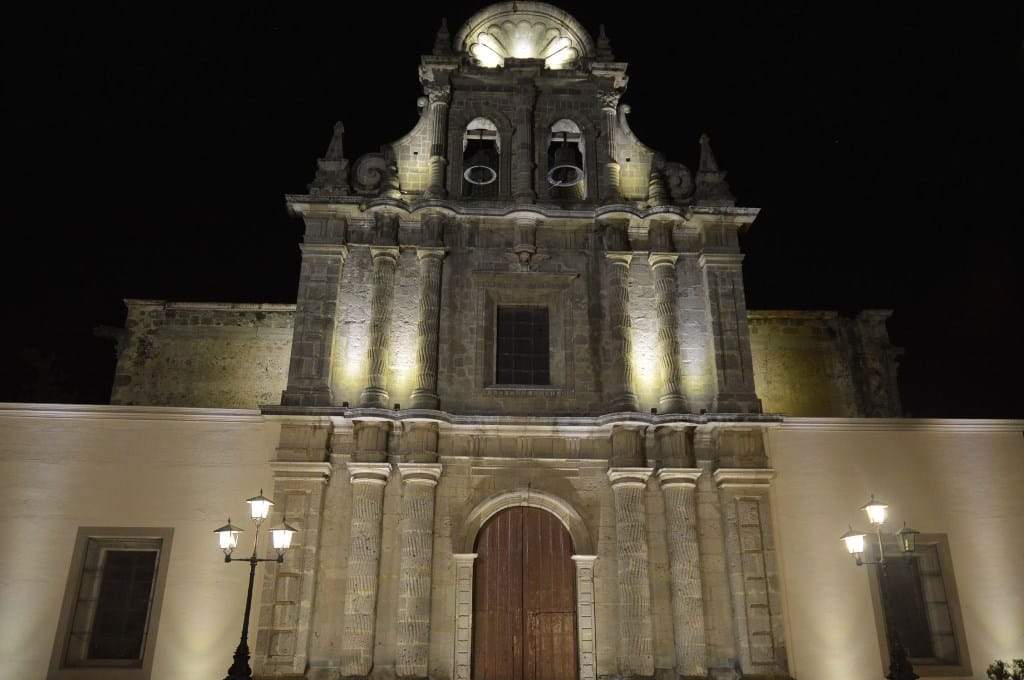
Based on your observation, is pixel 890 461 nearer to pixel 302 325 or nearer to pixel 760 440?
pixel 760 440

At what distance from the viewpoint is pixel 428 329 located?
583 inches

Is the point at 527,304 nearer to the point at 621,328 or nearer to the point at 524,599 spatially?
the point at 621,328

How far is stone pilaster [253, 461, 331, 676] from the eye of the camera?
41.2 ft

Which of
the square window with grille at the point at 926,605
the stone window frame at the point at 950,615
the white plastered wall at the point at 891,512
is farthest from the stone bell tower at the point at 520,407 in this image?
the square window with grille at the point at 926,605

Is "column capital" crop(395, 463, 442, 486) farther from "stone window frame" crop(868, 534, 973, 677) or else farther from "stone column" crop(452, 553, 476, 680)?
"stone window frame" crop(868, 534, 973, 677)

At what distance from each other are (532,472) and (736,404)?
382cm

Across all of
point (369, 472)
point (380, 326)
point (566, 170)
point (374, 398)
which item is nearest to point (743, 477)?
point (369, 472)

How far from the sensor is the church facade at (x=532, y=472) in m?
13.0

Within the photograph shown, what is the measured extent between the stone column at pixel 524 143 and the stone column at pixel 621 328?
2196 mm

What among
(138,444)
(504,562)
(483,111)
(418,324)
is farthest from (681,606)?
(483,111)

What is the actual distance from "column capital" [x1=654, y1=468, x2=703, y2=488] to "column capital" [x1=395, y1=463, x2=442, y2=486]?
3.81 m

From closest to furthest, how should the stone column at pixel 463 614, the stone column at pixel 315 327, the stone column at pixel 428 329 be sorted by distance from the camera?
the stone column at pixel 463 614
the stone column at pixel 315 327
the stone column at pixel 428 329

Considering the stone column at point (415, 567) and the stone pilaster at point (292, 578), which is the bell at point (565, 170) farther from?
the stone pilaster at point (292, 578)

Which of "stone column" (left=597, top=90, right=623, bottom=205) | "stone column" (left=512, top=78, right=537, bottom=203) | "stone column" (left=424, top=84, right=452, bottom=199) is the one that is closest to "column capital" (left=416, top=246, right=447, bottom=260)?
"stone column" (left=424, top=84, right=452, bottom=199)
